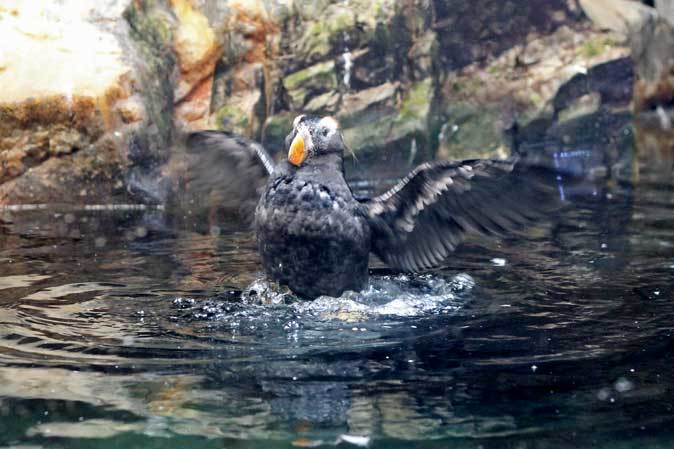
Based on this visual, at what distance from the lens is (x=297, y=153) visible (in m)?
4.29

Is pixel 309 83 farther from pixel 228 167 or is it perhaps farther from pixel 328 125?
pixel 328 125

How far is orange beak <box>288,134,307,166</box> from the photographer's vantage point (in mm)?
4289

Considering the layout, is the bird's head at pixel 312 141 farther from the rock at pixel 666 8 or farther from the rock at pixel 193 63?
the rock at pixel 666 8

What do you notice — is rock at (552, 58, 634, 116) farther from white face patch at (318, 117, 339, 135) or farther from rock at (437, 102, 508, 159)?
white face patch at (318, 117, 339, 135)

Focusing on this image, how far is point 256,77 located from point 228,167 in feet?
11.1

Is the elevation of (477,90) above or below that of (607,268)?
above

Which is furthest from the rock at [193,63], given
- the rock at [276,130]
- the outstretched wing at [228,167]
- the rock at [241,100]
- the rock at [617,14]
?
the rock at [617,14]

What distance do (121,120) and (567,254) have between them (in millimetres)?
3702

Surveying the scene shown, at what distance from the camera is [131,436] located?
8.93 ft

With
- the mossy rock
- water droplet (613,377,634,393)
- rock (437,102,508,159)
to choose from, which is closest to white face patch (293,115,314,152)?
water droplet (613,377,634,393)

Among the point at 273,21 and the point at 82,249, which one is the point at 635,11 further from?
the point at 82,249

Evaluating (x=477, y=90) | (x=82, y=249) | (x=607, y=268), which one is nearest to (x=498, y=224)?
(x=607, y=268)

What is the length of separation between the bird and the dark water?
0.62ft

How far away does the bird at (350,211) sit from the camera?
4254 mm
